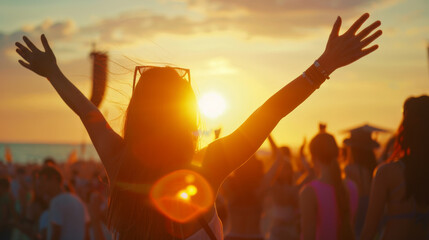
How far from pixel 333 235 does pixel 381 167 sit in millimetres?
1101

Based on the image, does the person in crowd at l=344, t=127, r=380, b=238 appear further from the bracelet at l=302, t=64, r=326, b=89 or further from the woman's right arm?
the bracelet at l=302, t=64, r=326, b=89

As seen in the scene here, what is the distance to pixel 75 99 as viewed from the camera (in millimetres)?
2768

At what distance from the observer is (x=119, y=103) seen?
9.47ft

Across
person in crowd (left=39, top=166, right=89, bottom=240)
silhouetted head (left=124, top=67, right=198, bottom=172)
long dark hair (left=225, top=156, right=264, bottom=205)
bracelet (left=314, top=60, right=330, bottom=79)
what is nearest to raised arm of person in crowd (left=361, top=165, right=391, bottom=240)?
bracelet (left=314, top=60, right=330, bottom=79)

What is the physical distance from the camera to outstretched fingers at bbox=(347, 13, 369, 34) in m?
2.36

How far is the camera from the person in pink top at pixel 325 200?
5.07 meters

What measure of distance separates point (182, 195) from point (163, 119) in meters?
0.36

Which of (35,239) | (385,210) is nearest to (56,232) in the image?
(35,239)

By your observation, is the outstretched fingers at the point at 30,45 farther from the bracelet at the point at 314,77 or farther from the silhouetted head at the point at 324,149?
the silhouetted head at the point at 324,149

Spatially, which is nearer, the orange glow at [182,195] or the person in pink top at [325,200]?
the orange glow at [182,195]

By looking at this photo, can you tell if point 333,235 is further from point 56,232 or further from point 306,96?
point 56,232

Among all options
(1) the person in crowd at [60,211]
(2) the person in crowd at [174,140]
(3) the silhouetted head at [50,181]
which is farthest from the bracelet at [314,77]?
(3) the silhouetted head at [50,181]

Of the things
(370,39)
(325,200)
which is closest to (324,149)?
(325,200)

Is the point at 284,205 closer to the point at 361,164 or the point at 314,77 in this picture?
the point at 361,164
